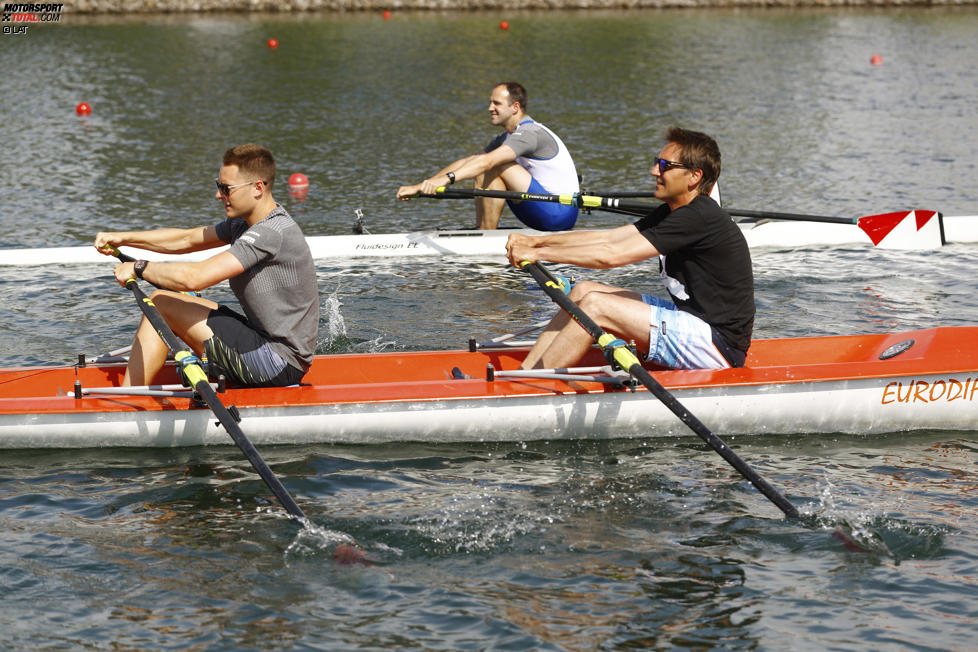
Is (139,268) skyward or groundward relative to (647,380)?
skyward

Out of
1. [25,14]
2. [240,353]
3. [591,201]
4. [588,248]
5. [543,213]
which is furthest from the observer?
[25,14]

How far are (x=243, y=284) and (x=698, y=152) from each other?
9.43 feet

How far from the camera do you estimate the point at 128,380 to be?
7.58 meters

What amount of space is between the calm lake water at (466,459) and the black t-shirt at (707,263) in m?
0.89

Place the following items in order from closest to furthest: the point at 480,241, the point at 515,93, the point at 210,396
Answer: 1. the point at 210,396
2. the point at 515,93
3. the point at 480,241

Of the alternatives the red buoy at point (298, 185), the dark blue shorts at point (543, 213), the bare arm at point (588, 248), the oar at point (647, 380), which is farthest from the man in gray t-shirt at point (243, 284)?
Answer: the red buoy at point (298, 185)

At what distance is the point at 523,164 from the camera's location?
11922 millimetres

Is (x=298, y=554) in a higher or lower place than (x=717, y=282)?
lower

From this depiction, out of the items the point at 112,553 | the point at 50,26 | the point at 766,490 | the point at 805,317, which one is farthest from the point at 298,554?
the point at 50,26

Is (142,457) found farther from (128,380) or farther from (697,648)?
(697,648)

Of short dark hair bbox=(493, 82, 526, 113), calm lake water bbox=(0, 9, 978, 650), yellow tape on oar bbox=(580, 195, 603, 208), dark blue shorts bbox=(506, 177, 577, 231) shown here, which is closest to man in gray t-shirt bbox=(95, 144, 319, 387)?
calm lake water bbox=(0, 9, 978, 650)

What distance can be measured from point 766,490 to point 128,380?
4.05 meters

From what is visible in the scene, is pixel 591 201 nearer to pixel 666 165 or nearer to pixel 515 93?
pixel 666 165

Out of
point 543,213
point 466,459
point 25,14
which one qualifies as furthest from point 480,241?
point 25,14
